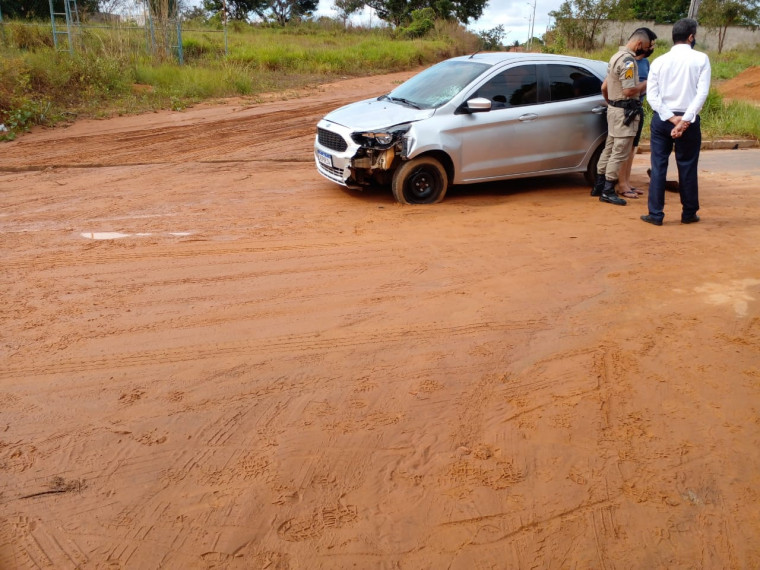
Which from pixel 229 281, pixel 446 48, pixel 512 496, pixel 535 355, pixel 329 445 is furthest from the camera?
pixel 446 48

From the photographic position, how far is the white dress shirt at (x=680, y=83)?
6.65 m

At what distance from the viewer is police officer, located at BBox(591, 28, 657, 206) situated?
7605 millimetres

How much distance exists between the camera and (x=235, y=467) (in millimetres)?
3270

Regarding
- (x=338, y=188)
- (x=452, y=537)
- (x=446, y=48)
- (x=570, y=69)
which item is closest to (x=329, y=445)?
(x=452, y=537)

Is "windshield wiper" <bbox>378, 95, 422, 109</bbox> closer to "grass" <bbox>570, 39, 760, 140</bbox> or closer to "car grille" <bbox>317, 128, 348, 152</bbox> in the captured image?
"car grille" <bbox>317, 128, 348, 152</bbox>

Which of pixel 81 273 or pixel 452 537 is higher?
pixel 81 273

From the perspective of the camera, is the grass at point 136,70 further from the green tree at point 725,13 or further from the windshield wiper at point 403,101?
the green tree at point 725,13

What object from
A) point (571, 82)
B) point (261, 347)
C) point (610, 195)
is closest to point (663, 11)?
point (571, 82)

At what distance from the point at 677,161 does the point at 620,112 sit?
1.07 metres

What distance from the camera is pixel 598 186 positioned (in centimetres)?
854

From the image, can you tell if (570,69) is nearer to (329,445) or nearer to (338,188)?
(338,188)

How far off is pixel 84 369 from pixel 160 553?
1.72 metres

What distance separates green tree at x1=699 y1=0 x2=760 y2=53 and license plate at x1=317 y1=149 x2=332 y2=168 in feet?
120

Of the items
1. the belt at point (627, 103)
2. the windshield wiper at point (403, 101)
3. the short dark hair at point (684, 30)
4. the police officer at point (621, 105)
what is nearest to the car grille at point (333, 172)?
the windshield wiper at point (403, 101)
